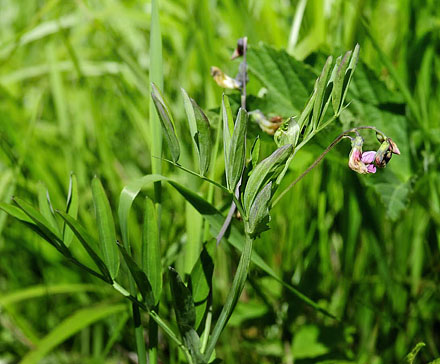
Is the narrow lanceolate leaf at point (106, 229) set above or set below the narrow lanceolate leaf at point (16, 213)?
below

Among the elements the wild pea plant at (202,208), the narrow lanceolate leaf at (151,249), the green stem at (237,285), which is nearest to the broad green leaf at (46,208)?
the wild pea plant at (202,208)

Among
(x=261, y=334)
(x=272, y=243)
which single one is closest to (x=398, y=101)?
(x=272, y=243)

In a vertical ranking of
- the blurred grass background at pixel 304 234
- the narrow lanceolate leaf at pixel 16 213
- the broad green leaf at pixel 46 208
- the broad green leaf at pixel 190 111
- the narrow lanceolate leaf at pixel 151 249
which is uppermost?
the broad green leaf at pixel 190 111

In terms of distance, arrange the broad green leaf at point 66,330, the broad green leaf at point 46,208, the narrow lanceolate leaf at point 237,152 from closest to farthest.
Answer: the narrow lanceolate leaf at point 237,152 < the broad green leaf at point 46,208 < the broad green leaf at point 66,330

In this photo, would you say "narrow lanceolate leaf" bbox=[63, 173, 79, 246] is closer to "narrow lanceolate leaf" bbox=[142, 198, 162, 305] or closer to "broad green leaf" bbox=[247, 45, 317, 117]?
"narrow lanceolate leaf" bbox=[142, 198, 162, 305]

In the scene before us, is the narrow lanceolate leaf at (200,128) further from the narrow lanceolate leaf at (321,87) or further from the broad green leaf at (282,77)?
the broad green leaf at (282,77)

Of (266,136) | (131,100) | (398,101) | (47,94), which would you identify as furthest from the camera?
(47,94)

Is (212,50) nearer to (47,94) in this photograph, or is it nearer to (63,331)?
(63,331)

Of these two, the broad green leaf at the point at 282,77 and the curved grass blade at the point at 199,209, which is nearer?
the curved grass blade at the point at 199,209
